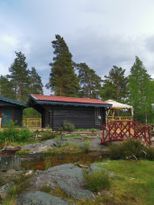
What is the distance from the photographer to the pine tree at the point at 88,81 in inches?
2650

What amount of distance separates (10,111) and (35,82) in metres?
41.6

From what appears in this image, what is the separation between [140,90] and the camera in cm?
5200

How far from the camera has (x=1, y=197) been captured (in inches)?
414

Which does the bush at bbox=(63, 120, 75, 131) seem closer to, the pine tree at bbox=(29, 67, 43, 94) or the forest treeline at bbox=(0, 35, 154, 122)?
the forest treeline at bbox=(0, 35, 154, 122)

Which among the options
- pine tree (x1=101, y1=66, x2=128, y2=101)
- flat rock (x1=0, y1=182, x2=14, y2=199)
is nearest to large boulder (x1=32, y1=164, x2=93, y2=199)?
flat rock (x1=0, y1=182, x2=14, y2=199)

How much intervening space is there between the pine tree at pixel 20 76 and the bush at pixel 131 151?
1985 inches

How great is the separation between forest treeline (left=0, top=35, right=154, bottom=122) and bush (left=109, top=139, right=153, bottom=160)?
115 feet

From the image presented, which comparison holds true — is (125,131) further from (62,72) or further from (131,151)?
(62,72)

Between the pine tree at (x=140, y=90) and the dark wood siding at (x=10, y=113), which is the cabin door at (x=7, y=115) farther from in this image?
the pine tree at (x=140, y=90)

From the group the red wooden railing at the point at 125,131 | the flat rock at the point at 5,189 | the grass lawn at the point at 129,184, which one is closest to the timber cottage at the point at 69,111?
the red wooden railing at the point at 125,131

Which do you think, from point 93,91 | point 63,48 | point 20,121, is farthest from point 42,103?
point 93,91

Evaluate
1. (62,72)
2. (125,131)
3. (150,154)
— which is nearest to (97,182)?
(150,154)

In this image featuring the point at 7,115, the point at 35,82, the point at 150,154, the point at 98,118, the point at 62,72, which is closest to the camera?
the point at 150,154

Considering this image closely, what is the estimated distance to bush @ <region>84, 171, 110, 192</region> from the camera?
1092 cm
